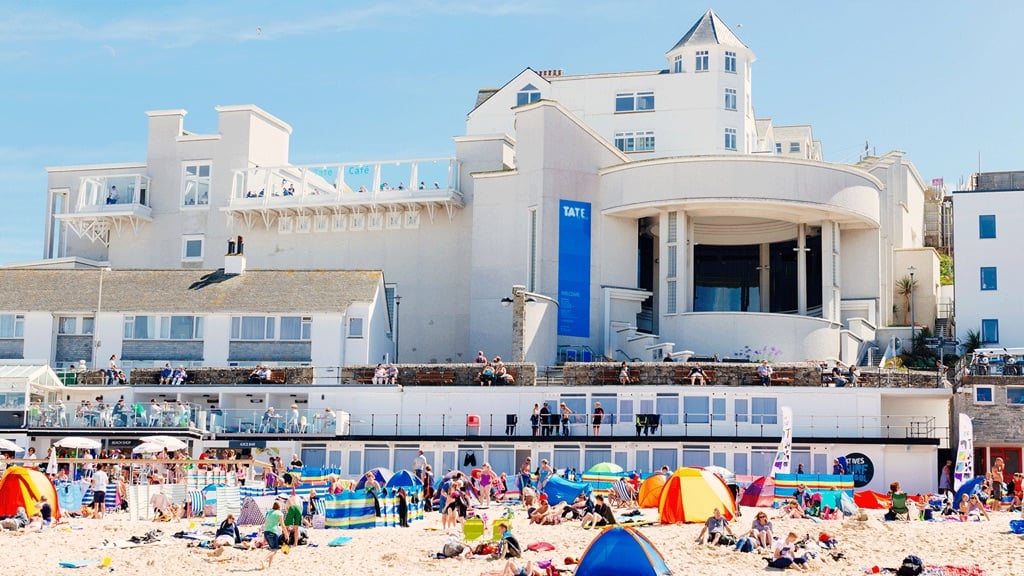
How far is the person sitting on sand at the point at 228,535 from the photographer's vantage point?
1134 inches

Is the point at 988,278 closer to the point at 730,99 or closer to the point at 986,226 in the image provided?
the point at 986,226

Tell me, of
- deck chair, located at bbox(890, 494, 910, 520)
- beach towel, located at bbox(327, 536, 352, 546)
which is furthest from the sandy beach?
deck chair, located at bbox(890, 494, 910, 520)

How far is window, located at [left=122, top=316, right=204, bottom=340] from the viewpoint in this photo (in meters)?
50.8

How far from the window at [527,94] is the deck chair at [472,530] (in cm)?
3492

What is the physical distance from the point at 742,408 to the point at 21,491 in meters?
20.9

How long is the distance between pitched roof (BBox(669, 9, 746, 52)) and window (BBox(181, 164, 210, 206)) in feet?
66.2

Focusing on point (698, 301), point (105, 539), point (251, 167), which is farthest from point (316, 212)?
point (105, 539)

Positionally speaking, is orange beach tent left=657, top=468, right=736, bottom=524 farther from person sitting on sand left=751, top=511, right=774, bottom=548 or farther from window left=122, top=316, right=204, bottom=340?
window left=122, top=316, right=204, bottom=340

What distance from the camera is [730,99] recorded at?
5994cm

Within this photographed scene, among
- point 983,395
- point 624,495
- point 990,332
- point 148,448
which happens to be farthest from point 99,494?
point 990,332

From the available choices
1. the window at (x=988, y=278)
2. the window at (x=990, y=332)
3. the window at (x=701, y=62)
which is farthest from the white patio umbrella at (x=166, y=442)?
the window at (x=701, y=62)

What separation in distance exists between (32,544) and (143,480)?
29.0ft

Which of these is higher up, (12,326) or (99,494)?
(12,326)

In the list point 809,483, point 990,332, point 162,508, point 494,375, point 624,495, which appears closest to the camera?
point 162,508
